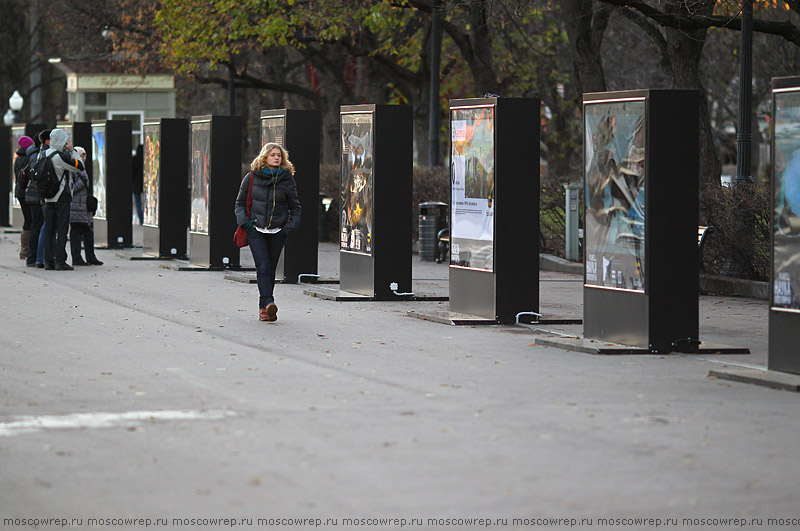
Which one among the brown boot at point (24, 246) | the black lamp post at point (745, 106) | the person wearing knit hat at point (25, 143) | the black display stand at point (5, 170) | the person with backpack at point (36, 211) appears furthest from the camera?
the black display stand at point (5, 170)

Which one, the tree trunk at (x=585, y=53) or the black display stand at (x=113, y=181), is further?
the black display stand at (x=113, y=181)

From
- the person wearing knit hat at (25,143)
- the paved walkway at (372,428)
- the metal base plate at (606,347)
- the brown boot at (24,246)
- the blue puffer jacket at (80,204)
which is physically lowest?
the paved walkway at (372,428)

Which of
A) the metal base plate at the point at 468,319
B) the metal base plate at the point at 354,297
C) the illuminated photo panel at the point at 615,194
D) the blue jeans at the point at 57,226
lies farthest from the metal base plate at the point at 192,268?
the illuminated photo panel at the point at 615,194

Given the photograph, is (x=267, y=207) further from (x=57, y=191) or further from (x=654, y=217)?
(x=57, y=191)

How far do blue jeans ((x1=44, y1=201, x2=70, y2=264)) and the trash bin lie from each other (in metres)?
5.75

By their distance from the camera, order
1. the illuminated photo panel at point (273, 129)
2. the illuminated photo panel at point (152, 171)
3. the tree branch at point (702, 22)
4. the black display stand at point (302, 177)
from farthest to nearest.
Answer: the illuminated photo panel at point (152, 171)
the illuminated photo panel at point (273, 129)
the black display stand at point (302, 177)
the tree branch at point (702, 22)

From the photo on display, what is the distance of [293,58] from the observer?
161 feet

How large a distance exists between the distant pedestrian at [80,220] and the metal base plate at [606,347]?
10.3 meters

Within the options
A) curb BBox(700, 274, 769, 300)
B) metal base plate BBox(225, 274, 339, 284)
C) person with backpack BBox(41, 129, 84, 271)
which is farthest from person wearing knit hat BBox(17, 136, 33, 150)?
curb BBox(700, 274, 769, 300)

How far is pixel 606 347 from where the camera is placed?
1122cm

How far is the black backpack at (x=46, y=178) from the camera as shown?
19.5 meters

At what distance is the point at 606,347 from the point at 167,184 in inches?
490

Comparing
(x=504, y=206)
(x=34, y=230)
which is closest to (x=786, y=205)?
(x=504, y=206)

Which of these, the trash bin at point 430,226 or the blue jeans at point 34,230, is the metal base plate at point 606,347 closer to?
the blue jeans at point 34,230
